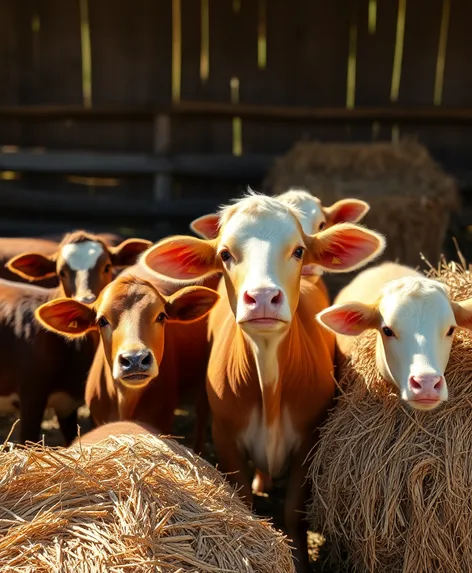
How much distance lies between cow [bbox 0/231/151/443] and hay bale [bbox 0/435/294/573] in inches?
68.9

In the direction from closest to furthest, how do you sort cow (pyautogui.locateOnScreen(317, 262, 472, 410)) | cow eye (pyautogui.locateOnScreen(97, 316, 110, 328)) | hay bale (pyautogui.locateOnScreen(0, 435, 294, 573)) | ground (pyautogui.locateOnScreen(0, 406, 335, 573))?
1. hay bale (pyautogui.locateOnScreen(0, 435, 294, 573))
2. cow (pyautogui.locateOnScreen(317, 262, 472, 410))
3. cow eye (pyautogui.locateOnScreen(97, 316, 110, 328))
4. ground (pyautogui.locateOnScreen(0, 406, 335, 573))

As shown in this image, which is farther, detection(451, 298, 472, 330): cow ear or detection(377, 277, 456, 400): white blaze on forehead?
detection(451, 298, 472, 330): cow ear

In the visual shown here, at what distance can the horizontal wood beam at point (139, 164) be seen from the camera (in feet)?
28.0

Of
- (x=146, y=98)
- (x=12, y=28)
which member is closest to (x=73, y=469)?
(x=146, y=98)

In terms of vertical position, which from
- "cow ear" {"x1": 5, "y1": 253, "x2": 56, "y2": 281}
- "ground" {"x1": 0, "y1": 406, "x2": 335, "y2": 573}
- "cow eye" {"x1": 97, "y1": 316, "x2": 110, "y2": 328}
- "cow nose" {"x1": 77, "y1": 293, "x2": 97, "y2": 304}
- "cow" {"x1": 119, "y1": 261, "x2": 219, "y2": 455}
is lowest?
"ground" {"x1": 0, "y1": 406, "x2": 335, "y2": 573}

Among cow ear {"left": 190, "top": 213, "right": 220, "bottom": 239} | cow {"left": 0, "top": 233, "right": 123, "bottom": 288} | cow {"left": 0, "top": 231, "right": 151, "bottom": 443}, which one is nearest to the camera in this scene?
cow ear {"left": 190, "top": 213, "right": 220, "bottom": 239}

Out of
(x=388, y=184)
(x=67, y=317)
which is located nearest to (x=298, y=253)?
(x=67, y=317)

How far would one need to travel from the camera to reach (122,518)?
294 centimetres

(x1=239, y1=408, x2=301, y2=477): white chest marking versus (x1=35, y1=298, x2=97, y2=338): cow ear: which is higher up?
(x1=35, y1=298, x2=97, y2=338): cow ear

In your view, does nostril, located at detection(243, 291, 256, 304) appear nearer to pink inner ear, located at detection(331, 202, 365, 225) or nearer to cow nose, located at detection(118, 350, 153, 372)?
cow nose, located at detection(118, 350, 153, 372)

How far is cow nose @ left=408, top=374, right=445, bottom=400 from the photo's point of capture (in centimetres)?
344

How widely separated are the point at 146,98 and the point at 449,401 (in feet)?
21.3

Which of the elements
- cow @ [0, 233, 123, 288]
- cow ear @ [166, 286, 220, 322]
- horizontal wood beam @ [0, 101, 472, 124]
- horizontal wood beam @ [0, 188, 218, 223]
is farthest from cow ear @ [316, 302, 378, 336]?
horizontal wood beam @ [0, 101, 472, 124]

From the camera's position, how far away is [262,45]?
360 inches
